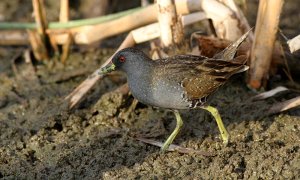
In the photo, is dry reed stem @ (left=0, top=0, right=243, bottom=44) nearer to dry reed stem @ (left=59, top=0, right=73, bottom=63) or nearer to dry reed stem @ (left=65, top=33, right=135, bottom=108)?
dry reed stem @ (left=59, top=0, right=73, bottom=63)

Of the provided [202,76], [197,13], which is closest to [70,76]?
[197,13]

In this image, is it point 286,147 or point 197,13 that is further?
point 197,13

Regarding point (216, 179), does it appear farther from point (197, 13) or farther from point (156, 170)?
point (197, 13)

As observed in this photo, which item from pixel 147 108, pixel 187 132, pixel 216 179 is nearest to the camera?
pixel 216 179

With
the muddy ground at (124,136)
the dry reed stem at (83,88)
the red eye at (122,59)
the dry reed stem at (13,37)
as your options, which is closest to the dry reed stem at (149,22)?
the dry reed stem at (13,37)

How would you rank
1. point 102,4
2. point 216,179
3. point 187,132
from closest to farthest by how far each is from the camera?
point 216,179 < point 187,132 < point 102,4

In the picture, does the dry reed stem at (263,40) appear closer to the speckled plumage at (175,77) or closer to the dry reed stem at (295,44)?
the dry reed stem at (295,44)

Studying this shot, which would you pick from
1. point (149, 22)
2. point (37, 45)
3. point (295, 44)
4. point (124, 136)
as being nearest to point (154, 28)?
point (149, 22)
